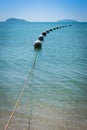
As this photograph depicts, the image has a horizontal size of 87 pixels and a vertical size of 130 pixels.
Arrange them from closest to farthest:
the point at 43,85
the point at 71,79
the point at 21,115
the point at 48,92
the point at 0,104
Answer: the point at 21,115
the point at 0,104
the point at 48,92
the point at 43,85
the point at 71,79

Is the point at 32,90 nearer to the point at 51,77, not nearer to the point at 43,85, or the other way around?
the point at 43,85

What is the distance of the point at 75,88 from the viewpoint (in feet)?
42.4

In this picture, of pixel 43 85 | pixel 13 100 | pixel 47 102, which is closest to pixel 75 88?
pixel 43 85

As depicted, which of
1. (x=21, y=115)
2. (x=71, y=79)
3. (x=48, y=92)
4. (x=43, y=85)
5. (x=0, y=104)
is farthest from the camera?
(x=71, y=79)

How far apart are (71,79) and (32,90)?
323 cm

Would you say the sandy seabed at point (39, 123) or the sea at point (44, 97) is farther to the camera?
the sea at point (44, 97)

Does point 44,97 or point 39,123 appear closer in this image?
point 39,123

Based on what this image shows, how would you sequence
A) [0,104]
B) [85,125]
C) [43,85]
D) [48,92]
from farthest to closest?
1. [43,85]
2. [48,92]
3. [0,104]
4. [85,125]

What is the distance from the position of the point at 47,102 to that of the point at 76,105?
1.34 meters

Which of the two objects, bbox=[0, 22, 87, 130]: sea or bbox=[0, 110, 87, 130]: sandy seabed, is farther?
bbox=[0, 22, 87, 130]: sea

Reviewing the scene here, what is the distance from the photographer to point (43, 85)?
13438 millimetres

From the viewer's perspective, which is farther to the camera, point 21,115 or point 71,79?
point 71,79

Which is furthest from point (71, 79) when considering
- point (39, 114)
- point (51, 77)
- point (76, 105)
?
point (39, 114)

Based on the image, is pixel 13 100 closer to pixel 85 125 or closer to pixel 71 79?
pixel 85 125
